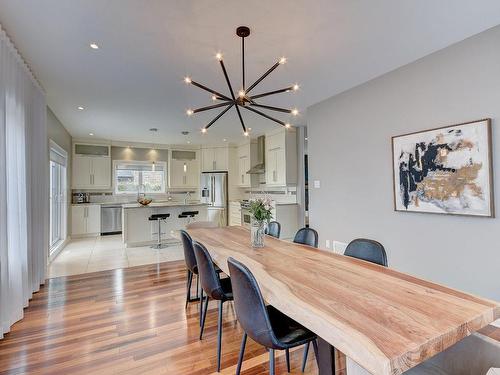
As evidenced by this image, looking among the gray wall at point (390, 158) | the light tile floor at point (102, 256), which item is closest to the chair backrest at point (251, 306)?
the gray wall at point (390, 158)

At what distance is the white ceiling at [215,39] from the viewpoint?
2.05 metres

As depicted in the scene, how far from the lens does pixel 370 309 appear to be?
108cm

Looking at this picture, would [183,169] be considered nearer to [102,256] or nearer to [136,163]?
[136,163]

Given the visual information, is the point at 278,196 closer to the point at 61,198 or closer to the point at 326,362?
the point at 61,198

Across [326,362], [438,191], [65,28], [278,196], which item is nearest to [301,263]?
[326,362]

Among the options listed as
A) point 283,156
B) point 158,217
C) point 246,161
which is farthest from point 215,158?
point 158,217

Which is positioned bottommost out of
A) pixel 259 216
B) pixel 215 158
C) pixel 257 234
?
pixel 257 234

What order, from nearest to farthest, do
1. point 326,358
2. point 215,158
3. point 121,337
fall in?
point 326,358 < point 121,337 < point 215,158

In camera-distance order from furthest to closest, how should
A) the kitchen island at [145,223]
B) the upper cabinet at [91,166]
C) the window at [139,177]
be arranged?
the window at [139,177]
the upper cabinet at [91,166]
the kitchen island at [145,223]

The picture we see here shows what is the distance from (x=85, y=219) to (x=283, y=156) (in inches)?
211

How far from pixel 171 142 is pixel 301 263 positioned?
6.75 m

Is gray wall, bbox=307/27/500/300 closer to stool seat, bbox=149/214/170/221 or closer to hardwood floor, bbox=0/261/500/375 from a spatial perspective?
hardwood floor, bbox=0/261/500/375

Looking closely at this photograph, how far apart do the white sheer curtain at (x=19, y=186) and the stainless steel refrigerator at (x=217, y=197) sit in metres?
4.59

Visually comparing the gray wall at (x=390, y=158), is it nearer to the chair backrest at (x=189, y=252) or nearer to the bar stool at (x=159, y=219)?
the chair backrest at (x=189, y=252)
